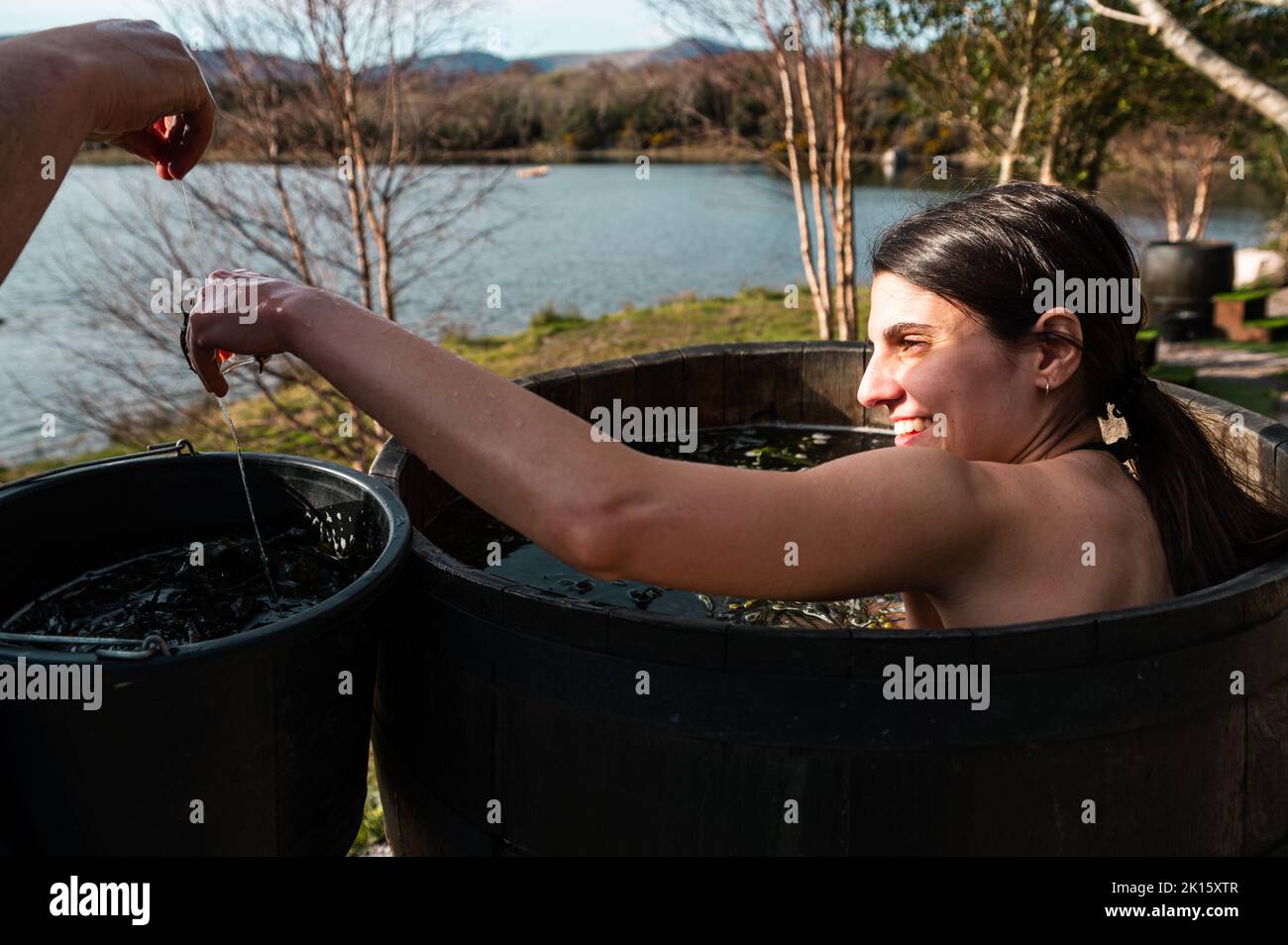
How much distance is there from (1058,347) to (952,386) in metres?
0.20

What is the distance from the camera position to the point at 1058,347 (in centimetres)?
170

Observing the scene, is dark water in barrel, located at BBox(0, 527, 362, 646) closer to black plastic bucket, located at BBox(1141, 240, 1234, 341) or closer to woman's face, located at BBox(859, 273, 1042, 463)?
woman's face, located at BBox(859, 273, 1042, 463)

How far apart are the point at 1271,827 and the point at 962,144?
13264mm

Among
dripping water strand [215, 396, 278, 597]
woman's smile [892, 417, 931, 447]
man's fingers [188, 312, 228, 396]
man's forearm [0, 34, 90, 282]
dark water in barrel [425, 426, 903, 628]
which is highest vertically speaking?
man's forearm [0, 34, 90, 282]

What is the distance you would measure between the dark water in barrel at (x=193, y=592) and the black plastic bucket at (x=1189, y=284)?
11.1 metres

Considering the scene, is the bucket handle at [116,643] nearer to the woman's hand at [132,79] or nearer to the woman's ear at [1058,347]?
Answer: the woman's hand at [132,79]

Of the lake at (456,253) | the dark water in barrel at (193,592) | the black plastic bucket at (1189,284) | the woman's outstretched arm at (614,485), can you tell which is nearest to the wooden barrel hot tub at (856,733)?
the woman's outstretched arm at (614,485)

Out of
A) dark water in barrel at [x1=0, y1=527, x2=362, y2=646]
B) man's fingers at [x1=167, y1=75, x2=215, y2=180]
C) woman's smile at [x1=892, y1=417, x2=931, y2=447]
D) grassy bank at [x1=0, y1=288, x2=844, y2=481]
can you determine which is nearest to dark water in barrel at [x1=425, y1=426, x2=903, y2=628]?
dark water in barrel at [x1=0, y1=527, x2=362, y2=646]

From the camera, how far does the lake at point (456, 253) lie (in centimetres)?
665

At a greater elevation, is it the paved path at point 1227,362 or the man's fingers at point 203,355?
the man's fingers at point 203,355

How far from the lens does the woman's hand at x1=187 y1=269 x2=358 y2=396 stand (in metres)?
1.34

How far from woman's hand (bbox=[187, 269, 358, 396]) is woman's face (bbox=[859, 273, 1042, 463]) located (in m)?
0.89

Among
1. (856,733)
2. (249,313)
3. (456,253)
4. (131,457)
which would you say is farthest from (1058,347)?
(456,253)

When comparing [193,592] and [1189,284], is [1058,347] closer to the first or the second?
[193,592]
